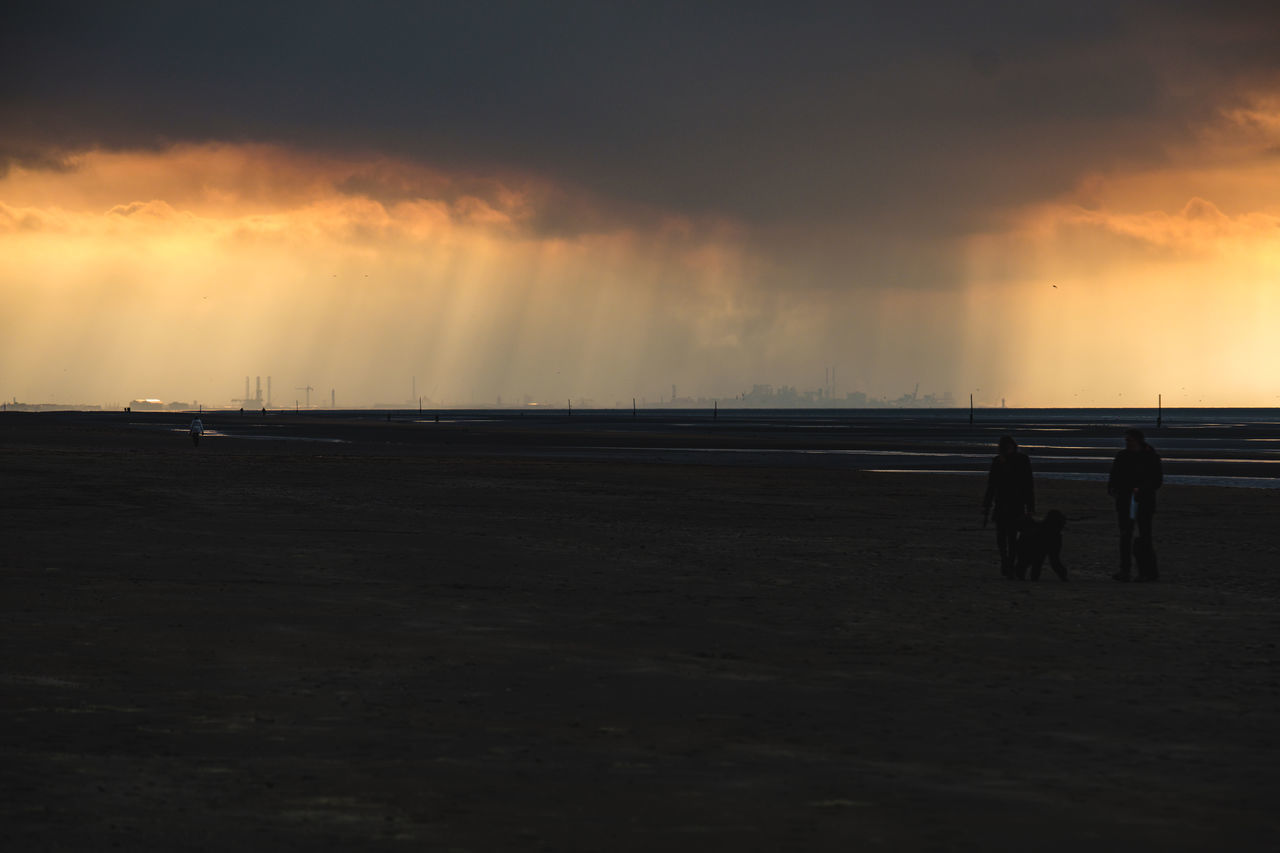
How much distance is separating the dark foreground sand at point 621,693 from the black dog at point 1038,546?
489 mm

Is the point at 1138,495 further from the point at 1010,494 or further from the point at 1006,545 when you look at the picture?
the point at 1006,545

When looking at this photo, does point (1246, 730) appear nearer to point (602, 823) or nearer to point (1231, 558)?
point (602, 823)

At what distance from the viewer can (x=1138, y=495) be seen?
1933 cm

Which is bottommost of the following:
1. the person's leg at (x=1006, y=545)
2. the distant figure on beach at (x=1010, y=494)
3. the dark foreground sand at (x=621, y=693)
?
the dark foreground sand at (x=621, y=693)

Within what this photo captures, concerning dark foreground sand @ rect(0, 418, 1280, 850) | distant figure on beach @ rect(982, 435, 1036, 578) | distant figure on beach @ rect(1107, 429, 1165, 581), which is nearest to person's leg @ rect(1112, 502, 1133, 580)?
distant figure on beach @ rect(1107, 429, 1165, 581)

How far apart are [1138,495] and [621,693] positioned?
11.1m

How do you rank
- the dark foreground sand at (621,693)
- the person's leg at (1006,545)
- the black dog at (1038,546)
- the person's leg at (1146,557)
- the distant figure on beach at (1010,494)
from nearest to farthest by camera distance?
1. the dark foreground sand at (621,693)
2. the black dog at (1038,546)
3. the person's leg at (1146,557)
4. the person's leg at (1006,545)
5. the distant figure on beach at (1010,494)

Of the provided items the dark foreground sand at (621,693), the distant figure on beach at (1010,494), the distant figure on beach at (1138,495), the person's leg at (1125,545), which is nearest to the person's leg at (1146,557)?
the distant figure on beach at (1138,495)

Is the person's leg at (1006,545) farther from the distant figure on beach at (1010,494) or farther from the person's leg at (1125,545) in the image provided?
the person's leg at (1125,545)

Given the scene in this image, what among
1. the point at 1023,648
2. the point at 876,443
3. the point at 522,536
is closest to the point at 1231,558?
the point at 1023,648

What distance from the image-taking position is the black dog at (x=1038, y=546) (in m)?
18.8

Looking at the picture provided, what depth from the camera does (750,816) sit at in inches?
293

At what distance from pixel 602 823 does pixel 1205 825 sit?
320cm

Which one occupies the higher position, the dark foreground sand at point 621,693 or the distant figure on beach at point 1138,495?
the distant figure on beach at point 1138,495
